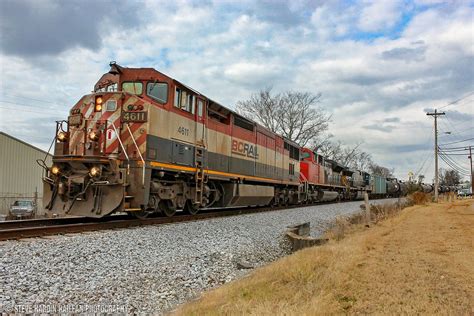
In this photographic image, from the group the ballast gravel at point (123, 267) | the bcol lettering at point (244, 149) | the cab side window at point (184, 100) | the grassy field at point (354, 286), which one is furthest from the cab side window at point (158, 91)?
the grassy field at point (354, 286)

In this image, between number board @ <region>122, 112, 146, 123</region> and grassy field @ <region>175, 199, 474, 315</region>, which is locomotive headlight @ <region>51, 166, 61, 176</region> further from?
grassy field @ <region>175, 199, 474, 315</region>

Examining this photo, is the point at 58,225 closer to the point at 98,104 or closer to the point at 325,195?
the point at 98,104

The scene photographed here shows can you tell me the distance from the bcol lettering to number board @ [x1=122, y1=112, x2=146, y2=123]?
5.90 metres

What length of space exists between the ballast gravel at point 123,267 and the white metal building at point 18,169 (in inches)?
986

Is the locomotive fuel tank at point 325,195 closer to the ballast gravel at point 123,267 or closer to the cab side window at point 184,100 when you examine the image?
the cab side window at point 184,100

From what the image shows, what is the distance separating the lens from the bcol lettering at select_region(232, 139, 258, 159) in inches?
608

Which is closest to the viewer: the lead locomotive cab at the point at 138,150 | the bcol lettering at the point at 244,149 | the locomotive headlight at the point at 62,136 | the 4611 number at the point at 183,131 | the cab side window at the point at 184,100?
the lead locomotive cab at the point at 138,150

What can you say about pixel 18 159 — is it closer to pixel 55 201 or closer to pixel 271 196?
pixel 271 196

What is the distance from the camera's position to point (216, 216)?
13.2 m

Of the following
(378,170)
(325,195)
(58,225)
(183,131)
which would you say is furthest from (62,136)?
(378,170)

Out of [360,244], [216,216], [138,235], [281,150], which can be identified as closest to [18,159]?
[281,150]

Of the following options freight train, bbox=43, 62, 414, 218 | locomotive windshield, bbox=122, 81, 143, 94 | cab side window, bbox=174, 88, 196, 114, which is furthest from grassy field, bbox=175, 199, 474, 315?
locomotive windshield, bbox=122, 81, 143, 94

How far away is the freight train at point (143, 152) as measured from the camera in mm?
9148

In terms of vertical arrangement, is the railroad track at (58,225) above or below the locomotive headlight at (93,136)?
below
